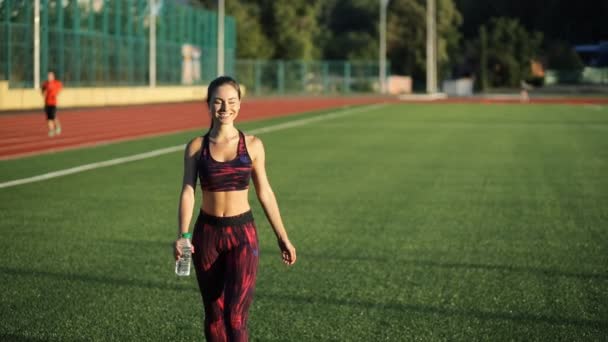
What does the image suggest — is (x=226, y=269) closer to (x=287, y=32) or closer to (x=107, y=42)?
(x=107, y=42)

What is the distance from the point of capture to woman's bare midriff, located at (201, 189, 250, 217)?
489cm

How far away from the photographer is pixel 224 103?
479 cm

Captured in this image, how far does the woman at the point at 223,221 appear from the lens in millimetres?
4855

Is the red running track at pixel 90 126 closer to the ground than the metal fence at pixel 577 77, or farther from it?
closer to the ground

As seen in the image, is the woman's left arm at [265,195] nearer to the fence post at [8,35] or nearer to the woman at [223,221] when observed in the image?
the woman at [223,221]

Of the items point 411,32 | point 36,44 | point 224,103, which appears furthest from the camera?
point 411,32

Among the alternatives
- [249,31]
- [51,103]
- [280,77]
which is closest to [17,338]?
[51,103]

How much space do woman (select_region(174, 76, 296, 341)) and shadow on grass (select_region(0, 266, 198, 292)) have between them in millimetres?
2825

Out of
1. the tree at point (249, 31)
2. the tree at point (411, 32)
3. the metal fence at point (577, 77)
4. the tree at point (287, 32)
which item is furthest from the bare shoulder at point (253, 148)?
the metal fence at point (577, 77)

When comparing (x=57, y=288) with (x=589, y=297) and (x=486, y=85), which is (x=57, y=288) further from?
(x=486, y=85)

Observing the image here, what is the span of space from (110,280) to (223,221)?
10.9ft

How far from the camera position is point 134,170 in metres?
17.5

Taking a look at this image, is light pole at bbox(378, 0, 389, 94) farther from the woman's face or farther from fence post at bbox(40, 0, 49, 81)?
the woman's face

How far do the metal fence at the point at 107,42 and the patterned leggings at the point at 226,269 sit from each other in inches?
1420
